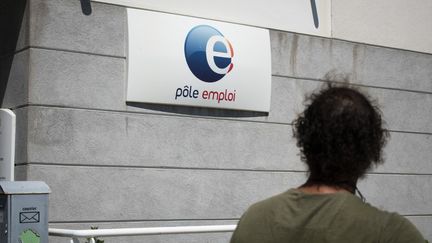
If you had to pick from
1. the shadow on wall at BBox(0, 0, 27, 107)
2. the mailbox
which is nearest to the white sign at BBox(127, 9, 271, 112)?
the shadow on wall at BBox(0, 0, 27, 107)

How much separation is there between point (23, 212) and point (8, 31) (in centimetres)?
232

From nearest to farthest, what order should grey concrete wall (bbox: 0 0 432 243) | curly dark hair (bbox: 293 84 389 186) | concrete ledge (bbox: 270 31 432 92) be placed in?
curly dark hair (bbox: 293 84 389 186) < grey concrete wall (bbox: 0 0 432 243) < concrete ledge (bbox: 270 31 432 92)

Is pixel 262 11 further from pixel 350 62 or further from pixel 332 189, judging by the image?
pixel 332 189

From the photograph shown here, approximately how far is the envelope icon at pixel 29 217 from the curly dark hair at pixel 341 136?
12.0 feet

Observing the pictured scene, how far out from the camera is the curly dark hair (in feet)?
7.24

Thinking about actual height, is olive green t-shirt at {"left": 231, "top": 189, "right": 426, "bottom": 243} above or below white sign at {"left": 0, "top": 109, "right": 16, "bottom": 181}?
below

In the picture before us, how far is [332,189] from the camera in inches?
88.2

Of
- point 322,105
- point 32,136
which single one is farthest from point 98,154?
point 322,105

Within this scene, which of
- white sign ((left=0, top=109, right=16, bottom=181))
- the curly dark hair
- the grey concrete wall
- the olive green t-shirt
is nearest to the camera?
the olive green t-shirt

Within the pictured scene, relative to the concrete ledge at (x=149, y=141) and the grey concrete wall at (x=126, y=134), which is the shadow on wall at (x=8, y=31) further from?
the concrete ledge at (x=149, y=141)

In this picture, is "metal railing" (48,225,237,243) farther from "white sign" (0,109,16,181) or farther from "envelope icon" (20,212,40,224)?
"white sign" (0,109,16,181)

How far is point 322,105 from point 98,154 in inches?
200

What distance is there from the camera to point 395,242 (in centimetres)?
207

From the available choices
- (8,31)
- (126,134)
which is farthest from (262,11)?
(8,31)
